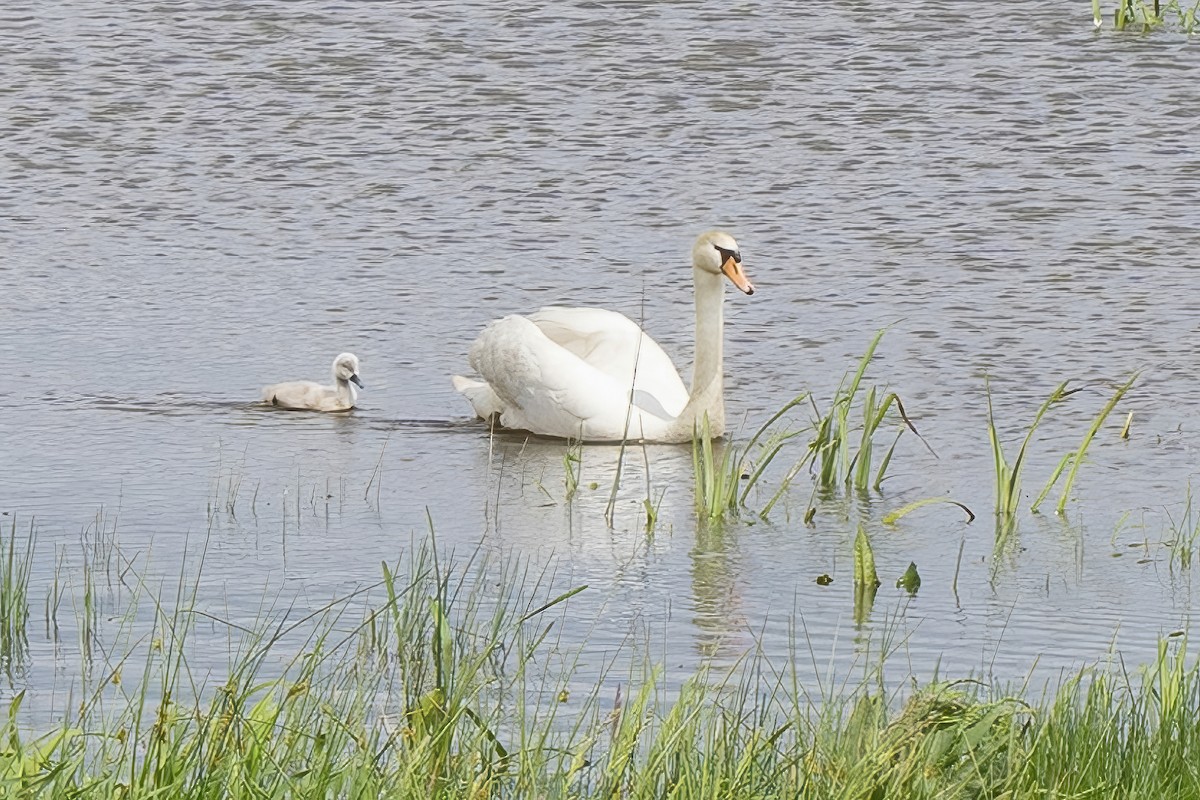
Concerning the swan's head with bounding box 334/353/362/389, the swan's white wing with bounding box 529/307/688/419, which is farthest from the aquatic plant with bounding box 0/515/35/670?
the swan's white wing with bounding box 529/307/688/419

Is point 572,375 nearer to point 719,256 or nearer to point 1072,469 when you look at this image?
point 719,256

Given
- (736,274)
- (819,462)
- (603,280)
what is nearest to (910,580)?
(819,462)

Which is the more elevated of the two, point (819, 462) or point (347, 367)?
point (347, 367)

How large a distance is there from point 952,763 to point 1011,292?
6.44 meters

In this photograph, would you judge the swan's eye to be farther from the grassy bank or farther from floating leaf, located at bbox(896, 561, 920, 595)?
the grassy bank

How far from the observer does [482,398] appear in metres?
8.91

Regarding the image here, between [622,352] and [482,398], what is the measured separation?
22.2 inches

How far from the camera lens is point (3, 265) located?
10609 millimetres

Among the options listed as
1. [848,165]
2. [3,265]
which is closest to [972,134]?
[848,165]

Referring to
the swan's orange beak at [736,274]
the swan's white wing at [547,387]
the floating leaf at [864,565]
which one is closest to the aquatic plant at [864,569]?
the floating leaf at [864,565]

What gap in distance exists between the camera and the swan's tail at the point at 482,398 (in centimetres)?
888

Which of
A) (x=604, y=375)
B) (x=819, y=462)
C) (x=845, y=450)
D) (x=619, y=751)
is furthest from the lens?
(x=604, y=375)

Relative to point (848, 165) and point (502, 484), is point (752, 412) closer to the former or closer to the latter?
point (502, 484)

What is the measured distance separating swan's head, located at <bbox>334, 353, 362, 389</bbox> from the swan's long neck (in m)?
1.21
